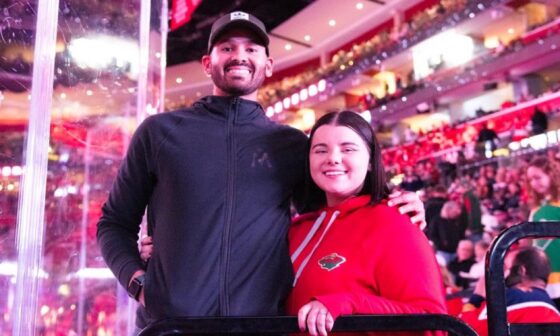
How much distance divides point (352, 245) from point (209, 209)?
0.40 metres

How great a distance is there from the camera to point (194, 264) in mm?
1643

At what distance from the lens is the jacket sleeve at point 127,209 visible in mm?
1846

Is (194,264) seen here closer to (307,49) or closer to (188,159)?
(188,159)

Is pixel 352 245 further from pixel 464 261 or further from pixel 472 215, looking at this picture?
pixel 472 215

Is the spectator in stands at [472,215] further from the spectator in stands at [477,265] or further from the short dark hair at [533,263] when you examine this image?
the short dark hair at [533,263]

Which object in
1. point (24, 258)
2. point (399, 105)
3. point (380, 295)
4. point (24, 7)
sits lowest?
point (380, 295)

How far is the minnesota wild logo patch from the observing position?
1616 millimetres

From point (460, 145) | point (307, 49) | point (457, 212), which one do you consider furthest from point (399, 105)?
point (457, 212)

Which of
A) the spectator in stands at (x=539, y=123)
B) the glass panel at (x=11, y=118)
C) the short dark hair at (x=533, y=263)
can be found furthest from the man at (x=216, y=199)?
the spectator in stands at (x=539, y=123)

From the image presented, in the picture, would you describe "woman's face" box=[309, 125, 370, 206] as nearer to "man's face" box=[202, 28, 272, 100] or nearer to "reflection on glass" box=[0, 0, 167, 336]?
"man's face" box=[202, 28, 272, 100]

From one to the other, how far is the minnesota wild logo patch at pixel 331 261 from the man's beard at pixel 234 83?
58 cm

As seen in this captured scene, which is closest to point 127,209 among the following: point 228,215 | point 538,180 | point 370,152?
point 228,215

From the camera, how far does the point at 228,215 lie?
1.69 m

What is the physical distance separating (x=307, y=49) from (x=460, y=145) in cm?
741
